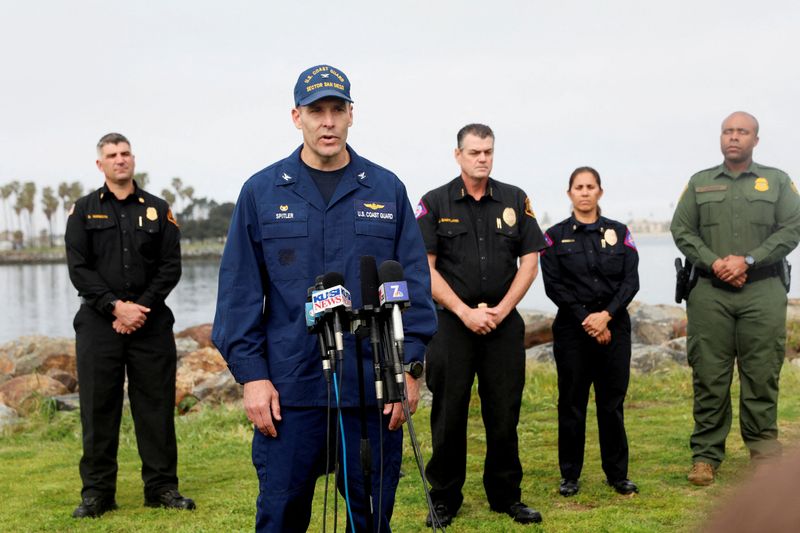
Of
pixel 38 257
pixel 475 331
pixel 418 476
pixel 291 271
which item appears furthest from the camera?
pixel 38 257

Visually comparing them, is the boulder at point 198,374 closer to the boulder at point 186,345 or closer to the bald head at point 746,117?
the boulder at point 186,345

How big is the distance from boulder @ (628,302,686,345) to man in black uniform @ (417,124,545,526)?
11777 millimetres

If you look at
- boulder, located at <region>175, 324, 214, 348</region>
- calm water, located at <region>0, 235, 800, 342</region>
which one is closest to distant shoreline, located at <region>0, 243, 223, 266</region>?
calm water, located at <region>0, 235, 800, 342</region>

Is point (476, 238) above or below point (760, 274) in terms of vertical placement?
above

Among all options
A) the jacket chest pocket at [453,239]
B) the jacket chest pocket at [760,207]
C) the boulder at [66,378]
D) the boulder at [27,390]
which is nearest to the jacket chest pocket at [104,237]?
the jacket chest pocket at [453,239]

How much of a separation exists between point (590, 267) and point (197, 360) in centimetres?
962

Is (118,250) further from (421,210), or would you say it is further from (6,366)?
(6,366)

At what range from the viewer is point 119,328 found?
6023 millimetres

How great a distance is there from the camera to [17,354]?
59.6ft

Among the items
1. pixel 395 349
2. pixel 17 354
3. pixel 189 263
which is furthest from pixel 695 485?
pixel 189 263

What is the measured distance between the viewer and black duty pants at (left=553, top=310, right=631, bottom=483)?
20.0 feet

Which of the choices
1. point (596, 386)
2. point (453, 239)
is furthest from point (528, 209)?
point (596, 386)

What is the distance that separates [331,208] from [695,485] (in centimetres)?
386

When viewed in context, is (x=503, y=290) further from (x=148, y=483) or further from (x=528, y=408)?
(x=528, y=408)
